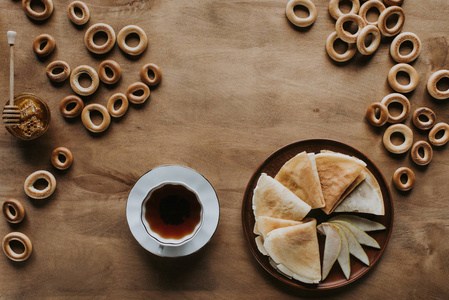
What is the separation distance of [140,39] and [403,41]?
1235 millimetres

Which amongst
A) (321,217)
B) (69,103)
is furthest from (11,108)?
(321,217)

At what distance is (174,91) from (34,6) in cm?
79

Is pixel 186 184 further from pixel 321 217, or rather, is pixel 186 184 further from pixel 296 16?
pixel 296 16

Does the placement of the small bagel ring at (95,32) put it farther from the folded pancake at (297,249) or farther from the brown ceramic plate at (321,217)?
the folded pancake at (297,249)

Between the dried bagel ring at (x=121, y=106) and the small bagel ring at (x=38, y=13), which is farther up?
the small bagel ring at (x=38, y=13)

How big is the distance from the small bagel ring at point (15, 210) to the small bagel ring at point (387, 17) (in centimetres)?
188

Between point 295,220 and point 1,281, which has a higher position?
point 295,220

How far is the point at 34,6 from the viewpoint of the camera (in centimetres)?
172

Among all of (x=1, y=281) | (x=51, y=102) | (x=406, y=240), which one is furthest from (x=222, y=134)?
(x=1, y=281)

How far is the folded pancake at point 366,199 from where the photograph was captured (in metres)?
1.60

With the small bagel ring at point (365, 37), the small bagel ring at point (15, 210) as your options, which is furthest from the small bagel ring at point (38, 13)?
the small bagel ring at point (365, 37)

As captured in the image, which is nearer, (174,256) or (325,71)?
(174,256)

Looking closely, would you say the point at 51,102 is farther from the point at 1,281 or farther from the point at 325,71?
the point at 325,71

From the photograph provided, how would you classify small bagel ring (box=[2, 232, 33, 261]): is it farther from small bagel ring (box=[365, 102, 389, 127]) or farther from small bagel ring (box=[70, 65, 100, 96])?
small bagel ring (box=[365, 102, 389, 127])
